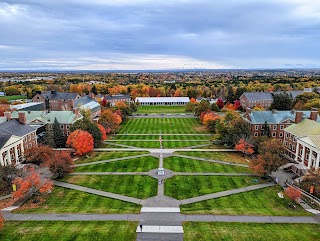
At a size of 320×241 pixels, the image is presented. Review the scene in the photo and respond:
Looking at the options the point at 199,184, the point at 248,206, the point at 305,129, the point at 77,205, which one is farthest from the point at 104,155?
the point at 305,129

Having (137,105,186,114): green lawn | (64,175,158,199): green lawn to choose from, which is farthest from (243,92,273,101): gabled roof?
(64,175,158,199): green lawn

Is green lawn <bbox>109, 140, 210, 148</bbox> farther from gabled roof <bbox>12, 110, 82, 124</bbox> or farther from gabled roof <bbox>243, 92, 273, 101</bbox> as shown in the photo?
gabled roof <bbox>243, 92, 273, 101</bbox>

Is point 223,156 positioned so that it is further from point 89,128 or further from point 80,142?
point 89,128

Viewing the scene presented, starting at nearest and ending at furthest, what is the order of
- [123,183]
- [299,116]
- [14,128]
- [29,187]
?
[29,187] → [123,183] → [14,128] → [299,116]

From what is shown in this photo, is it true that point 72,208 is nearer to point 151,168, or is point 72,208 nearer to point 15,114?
point 151,168

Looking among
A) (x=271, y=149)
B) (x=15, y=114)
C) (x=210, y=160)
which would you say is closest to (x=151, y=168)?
(x=210, y=160)

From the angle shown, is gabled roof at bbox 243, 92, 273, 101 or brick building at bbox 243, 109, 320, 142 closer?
brick building at bbox 243, 109, 320, 142
